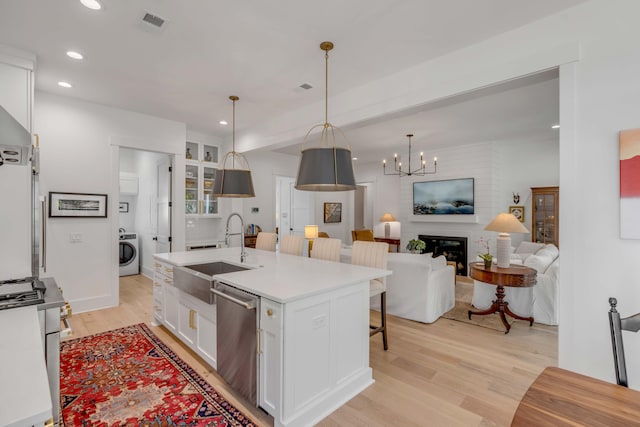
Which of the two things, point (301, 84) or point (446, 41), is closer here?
point (446, 41)

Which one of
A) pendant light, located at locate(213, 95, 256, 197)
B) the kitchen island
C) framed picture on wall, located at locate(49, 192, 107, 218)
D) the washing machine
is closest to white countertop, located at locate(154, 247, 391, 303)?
the kitchen island

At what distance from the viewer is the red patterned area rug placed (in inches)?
80.0

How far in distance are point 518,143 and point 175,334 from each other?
269 inches

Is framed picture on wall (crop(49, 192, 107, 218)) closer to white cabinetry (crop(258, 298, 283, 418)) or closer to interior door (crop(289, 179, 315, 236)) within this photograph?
white cabinetry (crop(258, 298, 283, 418))

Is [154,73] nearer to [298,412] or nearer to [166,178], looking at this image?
[166,178]

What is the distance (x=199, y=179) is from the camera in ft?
18.2

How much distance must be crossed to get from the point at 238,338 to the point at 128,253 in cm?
536

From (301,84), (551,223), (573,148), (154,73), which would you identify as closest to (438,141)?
(551,223)

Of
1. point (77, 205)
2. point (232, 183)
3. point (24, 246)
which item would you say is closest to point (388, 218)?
point (232, 183)

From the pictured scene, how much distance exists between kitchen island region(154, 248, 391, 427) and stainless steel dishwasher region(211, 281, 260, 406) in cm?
5

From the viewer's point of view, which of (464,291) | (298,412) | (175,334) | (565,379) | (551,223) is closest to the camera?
(565,379)

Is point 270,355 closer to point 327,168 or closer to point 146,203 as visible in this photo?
point 327,168

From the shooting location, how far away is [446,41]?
2.62 meters

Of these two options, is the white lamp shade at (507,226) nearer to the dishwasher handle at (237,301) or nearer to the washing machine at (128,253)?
the dishwasher handle at (237,301)
